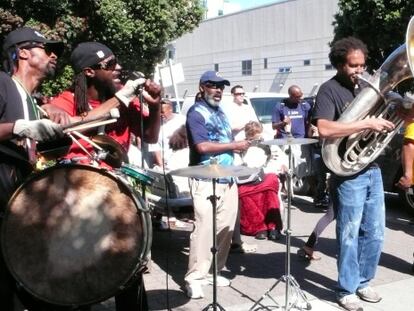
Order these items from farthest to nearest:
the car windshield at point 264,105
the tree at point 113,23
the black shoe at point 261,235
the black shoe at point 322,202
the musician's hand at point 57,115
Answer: the car windshield at point 264,105
the tree at point 113,23
the black shoe at point 322,202
the black shoe at point 261,235
the musician's hand at point 57,115

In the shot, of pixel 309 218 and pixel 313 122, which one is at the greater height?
pixel 313 122

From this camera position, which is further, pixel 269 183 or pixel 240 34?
pixel 240 34

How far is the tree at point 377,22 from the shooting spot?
1399cm

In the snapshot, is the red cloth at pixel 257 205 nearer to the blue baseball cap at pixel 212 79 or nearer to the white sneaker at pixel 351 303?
the blue baseball cap at pixel 212 79

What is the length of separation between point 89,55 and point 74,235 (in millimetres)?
1257

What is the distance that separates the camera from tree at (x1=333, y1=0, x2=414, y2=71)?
13992 millimetres

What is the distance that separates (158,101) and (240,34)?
33.5 metres

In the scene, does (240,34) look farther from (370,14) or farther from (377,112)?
(377,112)

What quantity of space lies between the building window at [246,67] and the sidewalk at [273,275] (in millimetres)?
29125

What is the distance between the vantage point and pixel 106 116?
2906mm

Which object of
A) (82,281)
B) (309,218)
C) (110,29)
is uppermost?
(110,29)

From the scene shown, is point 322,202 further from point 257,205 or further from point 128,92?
point 128,92

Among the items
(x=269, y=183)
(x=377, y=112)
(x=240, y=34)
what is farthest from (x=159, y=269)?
(x=240, y=34)

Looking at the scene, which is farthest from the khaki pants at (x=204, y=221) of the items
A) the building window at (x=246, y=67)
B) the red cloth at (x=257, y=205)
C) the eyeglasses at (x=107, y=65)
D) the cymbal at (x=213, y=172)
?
the building window at (x=246, y=67)
